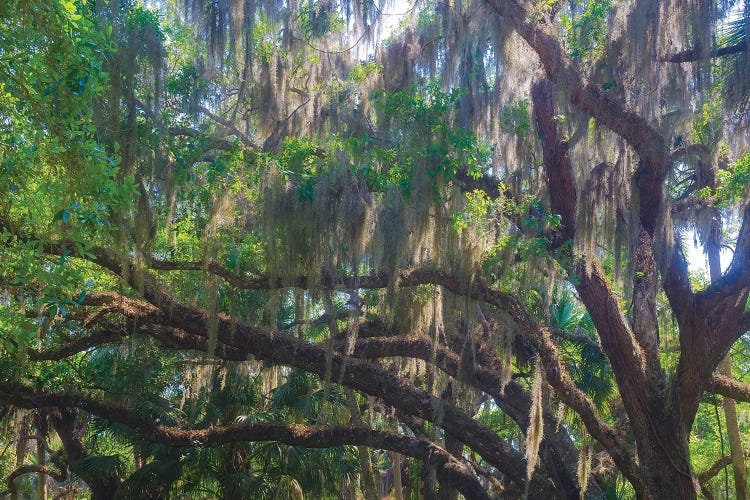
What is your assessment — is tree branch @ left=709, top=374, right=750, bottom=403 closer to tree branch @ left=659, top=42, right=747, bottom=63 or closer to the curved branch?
the curved branch

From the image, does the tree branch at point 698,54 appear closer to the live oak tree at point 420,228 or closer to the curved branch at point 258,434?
the live oak tree at point 420,228

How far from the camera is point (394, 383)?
9023 mm

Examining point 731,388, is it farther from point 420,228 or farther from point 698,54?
point 420,228

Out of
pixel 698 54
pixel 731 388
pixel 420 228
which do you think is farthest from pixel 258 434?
pixel 698 54

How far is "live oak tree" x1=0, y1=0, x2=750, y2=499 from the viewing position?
7.38 meters

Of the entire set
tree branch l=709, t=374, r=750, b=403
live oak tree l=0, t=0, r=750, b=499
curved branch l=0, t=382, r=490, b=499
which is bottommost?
curved branch l=0, t=382, r=490, b=499

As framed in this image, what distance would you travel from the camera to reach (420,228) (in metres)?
7.94

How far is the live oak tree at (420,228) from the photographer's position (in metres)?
7.38

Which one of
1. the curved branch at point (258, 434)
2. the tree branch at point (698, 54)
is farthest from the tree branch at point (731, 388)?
the tree branch at point (698, 54)

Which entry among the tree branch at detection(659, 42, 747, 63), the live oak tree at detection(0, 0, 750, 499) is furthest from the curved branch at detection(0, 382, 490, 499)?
the tree branch at detection(659, 42, 747, 63)

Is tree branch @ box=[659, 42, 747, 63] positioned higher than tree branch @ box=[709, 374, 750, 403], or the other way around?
tree branch @ box=[659, 42, 747, 63]

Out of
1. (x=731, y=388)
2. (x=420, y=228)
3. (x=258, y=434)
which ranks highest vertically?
(x=420, y=228)

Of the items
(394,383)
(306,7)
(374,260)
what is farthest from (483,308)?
(306,7)

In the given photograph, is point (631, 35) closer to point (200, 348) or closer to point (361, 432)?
point (361, 432)
